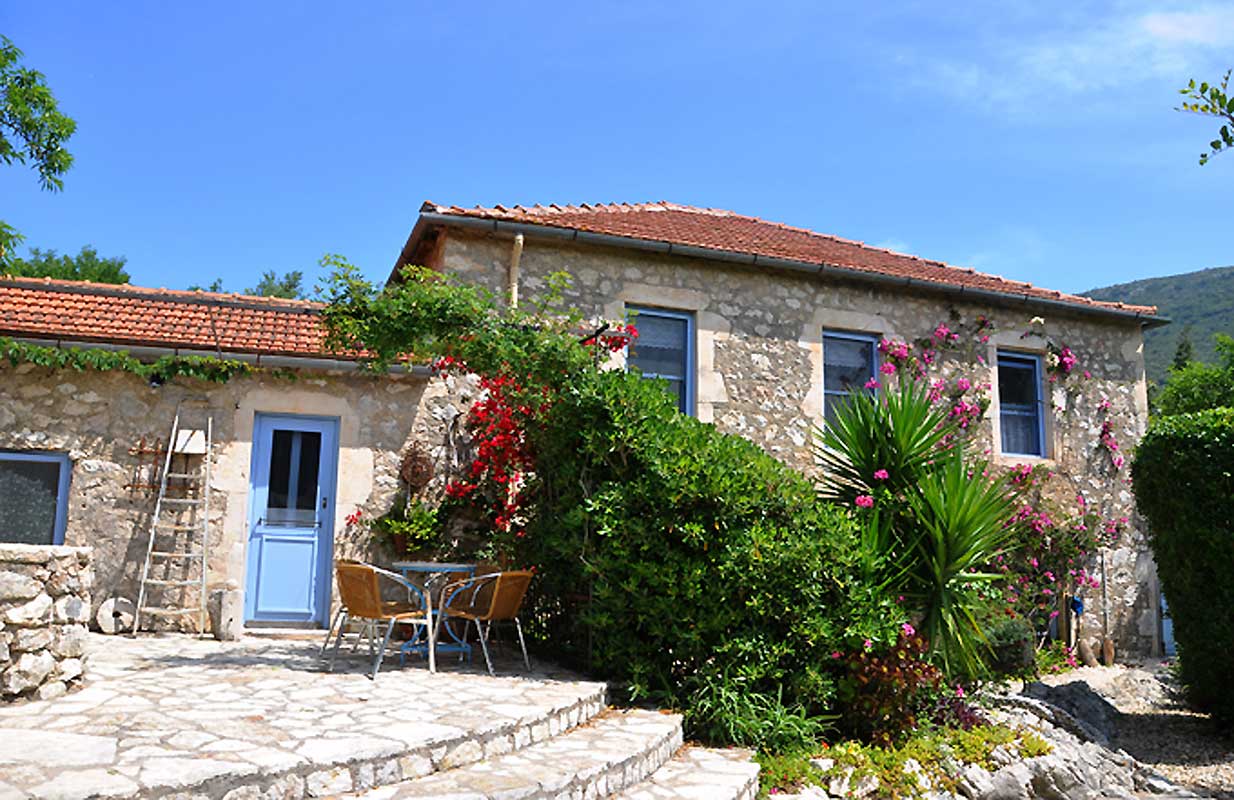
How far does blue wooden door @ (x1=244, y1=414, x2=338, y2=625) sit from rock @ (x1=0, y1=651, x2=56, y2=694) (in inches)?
159

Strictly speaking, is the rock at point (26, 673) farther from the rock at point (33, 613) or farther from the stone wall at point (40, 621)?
→ the rock at point (33, 613)

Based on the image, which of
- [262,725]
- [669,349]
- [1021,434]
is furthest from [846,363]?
[262,725]

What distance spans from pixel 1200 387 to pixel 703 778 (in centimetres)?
3006

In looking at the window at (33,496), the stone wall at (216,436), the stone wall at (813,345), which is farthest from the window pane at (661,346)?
the window at (33,496)

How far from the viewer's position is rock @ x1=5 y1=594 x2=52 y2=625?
16.0ft

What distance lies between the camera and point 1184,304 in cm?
6122

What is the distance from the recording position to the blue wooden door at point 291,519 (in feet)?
29.7

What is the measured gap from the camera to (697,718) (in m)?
6.04

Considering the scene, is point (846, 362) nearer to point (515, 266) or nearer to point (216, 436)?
point (515, 266)

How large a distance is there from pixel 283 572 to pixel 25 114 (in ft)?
24.6

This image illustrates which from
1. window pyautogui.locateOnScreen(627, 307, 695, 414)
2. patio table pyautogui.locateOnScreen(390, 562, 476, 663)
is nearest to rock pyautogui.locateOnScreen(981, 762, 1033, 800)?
patio table pyautogui.locateOnScreen(390, 562, 476, 663)

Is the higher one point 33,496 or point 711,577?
point 33,496

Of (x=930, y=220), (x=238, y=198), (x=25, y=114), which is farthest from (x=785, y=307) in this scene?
(x=238, y=198)

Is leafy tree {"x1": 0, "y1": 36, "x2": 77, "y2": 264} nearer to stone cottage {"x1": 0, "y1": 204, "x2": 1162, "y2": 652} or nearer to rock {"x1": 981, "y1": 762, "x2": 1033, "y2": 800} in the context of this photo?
stone cottage {"x1": 0, "y1": 204, "x2": 1162, "y2": 652}
